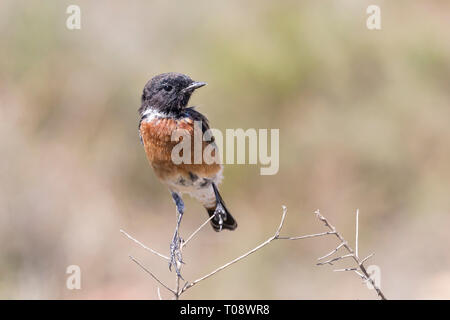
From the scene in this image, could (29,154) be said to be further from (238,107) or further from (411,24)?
(411,24)

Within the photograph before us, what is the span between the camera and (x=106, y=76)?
11172 mm

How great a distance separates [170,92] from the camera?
586 centimetres

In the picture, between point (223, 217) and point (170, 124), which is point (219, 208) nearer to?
point (223, 217)

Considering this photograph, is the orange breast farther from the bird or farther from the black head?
the black head

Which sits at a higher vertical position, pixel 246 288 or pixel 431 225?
pixel 431 225

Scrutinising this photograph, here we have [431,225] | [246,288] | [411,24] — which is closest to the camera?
[246,288]

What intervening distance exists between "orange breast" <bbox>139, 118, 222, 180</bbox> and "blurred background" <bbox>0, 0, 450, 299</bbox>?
4.28m

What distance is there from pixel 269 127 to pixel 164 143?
4.88 metres

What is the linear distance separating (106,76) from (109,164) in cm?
147

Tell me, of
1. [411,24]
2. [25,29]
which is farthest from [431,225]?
[25,29]

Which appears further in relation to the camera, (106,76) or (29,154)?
(106,76)

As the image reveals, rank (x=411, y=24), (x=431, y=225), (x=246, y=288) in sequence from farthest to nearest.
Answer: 1. (x=411, y=24)
2. (x=431, y=225)
3. (x=246, y=288)

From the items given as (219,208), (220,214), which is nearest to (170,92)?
(219,208)

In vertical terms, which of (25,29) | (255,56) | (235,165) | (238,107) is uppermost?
(25,29)
